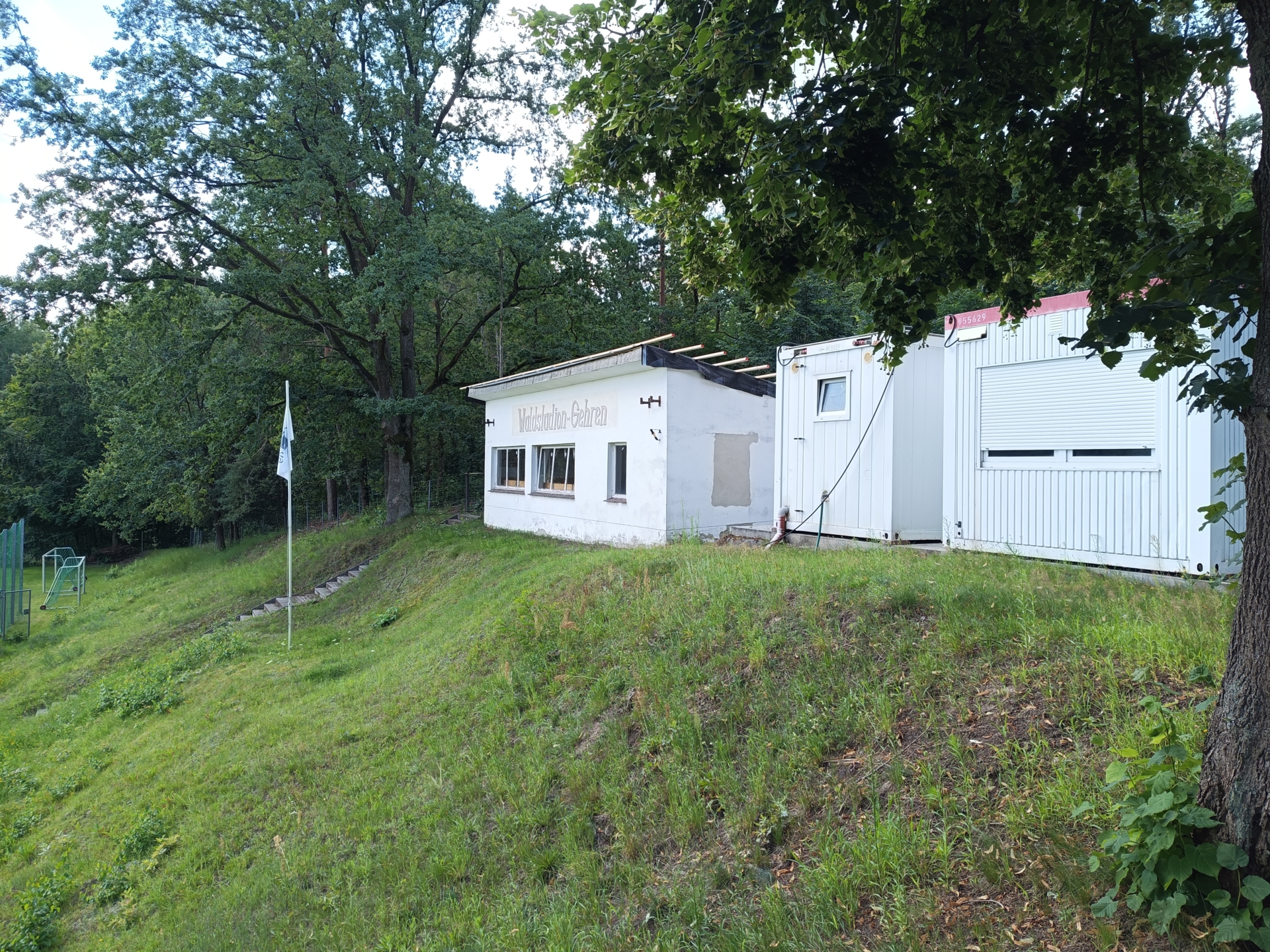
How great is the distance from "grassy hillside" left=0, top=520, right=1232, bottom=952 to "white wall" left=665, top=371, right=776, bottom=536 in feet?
11.7

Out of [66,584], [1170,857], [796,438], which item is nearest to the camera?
[1170,857]

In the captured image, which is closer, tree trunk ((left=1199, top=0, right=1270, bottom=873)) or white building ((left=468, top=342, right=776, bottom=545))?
tree trunk ((left=1199, top=0, right=1270, bottom=873))

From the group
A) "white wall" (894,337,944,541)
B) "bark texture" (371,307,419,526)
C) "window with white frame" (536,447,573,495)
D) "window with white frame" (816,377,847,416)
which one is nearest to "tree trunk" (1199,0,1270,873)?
"white wall" (894,337,944,541)

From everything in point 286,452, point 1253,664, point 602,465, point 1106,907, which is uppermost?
point 286,452

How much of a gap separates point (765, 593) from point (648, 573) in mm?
2349

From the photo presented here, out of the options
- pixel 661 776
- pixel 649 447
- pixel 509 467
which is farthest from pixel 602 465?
pixel 661 776

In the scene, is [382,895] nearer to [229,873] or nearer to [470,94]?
[229,873]

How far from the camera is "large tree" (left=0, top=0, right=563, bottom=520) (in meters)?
17.6

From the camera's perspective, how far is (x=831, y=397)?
34.9 ft

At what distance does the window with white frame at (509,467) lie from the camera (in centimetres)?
1928

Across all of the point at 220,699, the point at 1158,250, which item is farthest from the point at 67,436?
the point at 1158,250

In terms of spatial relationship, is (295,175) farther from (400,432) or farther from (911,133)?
(911,133)

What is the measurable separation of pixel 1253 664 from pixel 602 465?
13225mm

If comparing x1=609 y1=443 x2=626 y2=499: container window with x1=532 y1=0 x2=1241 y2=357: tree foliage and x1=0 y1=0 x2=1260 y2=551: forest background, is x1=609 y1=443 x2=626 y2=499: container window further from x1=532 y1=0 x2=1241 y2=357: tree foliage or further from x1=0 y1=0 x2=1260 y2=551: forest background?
x1=532 y1=0 x2=1241 y2=357: tree foliage
